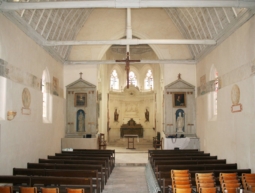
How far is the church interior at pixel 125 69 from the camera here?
1032 centimetres

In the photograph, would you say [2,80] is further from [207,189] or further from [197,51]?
[197,51]

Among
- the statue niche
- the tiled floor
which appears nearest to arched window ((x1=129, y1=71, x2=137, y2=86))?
the tiled floor

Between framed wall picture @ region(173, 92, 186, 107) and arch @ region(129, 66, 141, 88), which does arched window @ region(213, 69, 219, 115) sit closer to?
framed wall picture @ region(173, 92, 186, 107)

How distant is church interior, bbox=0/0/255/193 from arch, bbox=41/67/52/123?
54 mm

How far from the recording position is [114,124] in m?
27.7

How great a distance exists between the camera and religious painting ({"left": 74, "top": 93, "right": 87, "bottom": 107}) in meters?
18.8

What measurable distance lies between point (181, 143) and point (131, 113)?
35.8 feet

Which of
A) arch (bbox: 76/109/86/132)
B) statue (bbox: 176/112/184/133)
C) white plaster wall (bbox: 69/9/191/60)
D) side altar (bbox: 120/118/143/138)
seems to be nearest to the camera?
statue (bbox: 176/112/184/133)

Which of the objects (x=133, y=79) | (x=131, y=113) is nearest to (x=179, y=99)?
(x=131, y=113)

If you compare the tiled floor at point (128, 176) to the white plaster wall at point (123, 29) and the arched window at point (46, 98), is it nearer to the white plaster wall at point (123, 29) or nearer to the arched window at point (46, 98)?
the arched window at point (46, 98)

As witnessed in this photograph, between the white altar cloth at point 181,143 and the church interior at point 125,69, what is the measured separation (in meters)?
0.06

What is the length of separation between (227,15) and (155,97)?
51.1 feet

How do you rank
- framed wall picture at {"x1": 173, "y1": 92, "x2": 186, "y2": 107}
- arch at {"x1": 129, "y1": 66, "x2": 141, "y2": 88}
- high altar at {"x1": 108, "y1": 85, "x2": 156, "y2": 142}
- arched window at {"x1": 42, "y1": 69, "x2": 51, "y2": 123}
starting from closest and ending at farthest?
1. arched window at {"x1": 42, "y1": 69, "x2": 51, "y2": 123}
2. framed wall picture at {"x1": 173, "y1": 92, "x2": 186, "y2": 107}
3. high altar at {"x1": 108, "y1": 85, "x2": 156, "y2": 142}
4. arch at {"x1": 129, "y1": 66, "x2": 141, "y2": 88}

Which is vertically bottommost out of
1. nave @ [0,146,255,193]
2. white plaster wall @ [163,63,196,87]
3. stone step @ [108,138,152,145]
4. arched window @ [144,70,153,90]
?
nave @ [0,146,255,193]
